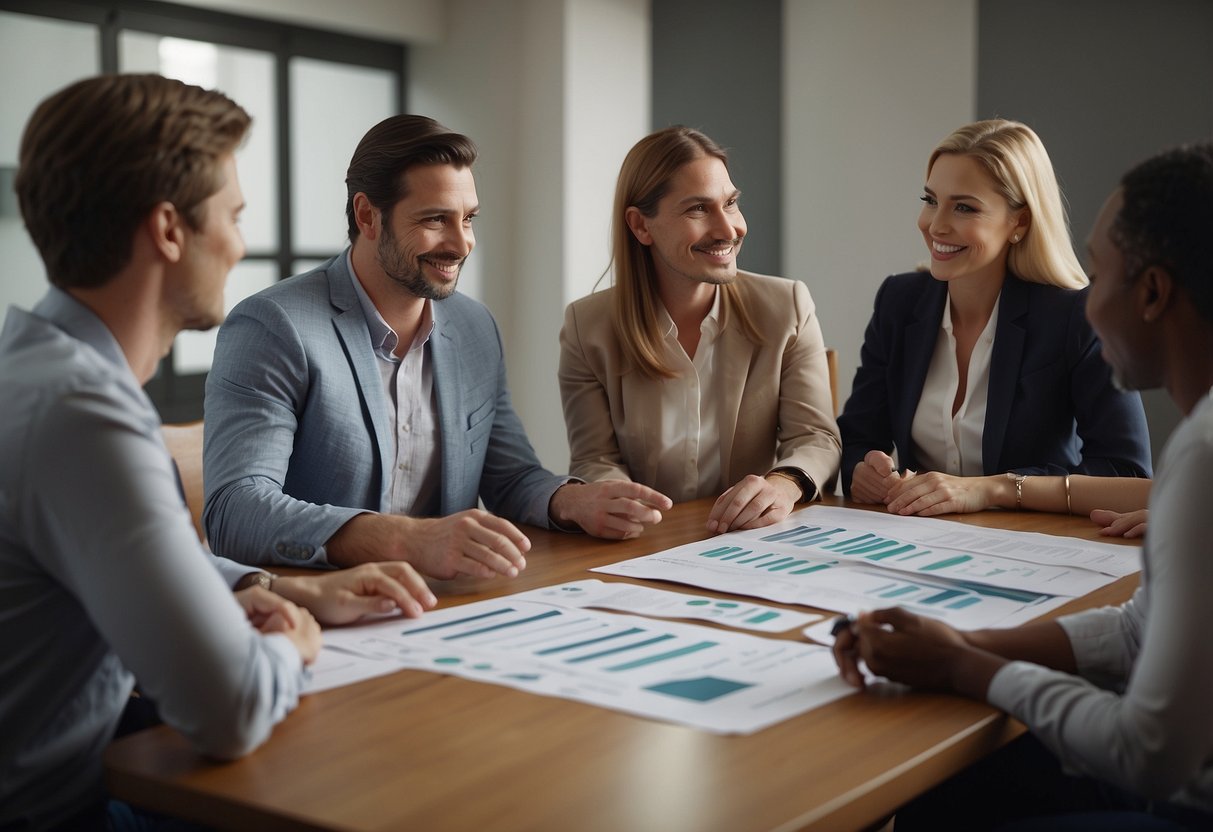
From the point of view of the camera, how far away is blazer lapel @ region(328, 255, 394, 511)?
226 centimetres

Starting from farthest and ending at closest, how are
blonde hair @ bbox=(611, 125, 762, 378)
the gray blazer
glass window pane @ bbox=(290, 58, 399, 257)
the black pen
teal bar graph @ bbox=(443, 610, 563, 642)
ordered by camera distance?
glass window pane @ bbox=(290, 58, 399, 257), blonde hair @ bbox=(611, 125, 762, 378), the gray blazer, teal bar graph @ bbox=(443, 610, 563, 642), the black pen

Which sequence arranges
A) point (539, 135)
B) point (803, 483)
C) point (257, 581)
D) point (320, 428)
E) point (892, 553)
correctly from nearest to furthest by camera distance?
point (257, 581) → point (892, 553) → point (320, 428) → point (803, 483) → point (539, 135)

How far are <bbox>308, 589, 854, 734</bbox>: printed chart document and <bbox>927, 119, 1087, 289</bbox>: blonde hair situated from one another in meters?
1.58

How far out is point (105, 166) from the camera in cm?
127

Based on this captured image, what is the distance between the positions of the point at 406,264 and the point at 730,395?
2.68ft

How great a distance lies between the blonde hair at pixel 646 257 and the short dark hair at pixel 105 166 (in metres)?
1.53

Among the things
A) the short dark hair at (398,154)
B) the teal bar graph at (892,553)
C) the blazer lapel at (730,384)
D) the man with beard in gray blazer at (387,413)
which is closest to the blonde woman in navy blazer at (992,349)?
the blazer lapel at (730,384)

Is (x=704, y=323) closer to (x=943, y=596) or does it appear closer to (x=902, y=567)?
(x=902, y=567)

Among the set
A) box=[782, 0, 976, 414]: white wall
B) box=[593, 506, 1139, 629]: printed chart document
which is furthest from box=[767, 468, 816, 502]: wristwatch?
box=[782, 0, 976, 414]: white wall

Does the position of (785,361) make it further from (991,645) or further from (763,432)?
(991,645)

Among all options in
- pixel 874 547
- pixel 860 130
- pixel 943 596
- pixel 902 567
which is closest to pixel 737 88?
pixel 860 130

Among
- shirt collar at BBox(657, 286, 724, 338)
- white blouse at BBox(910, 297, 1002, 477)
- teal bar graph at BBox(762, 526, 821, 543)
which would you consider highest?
shirt collar at BBox(657, 286, 724, 338)

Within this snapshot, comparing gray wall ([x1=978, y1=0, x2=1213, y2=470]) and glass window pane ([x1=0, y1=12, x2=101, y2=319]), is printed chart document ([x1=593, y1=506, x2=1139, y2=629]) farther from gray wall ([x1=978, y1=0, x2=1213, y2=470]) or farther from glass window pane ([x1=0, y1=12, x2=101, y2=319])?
glass window pane ([x1=0, y1=12, x2=101, y2=319])

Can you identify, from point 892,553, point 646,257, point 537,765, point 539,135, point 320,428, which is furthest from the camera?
point 539,135
